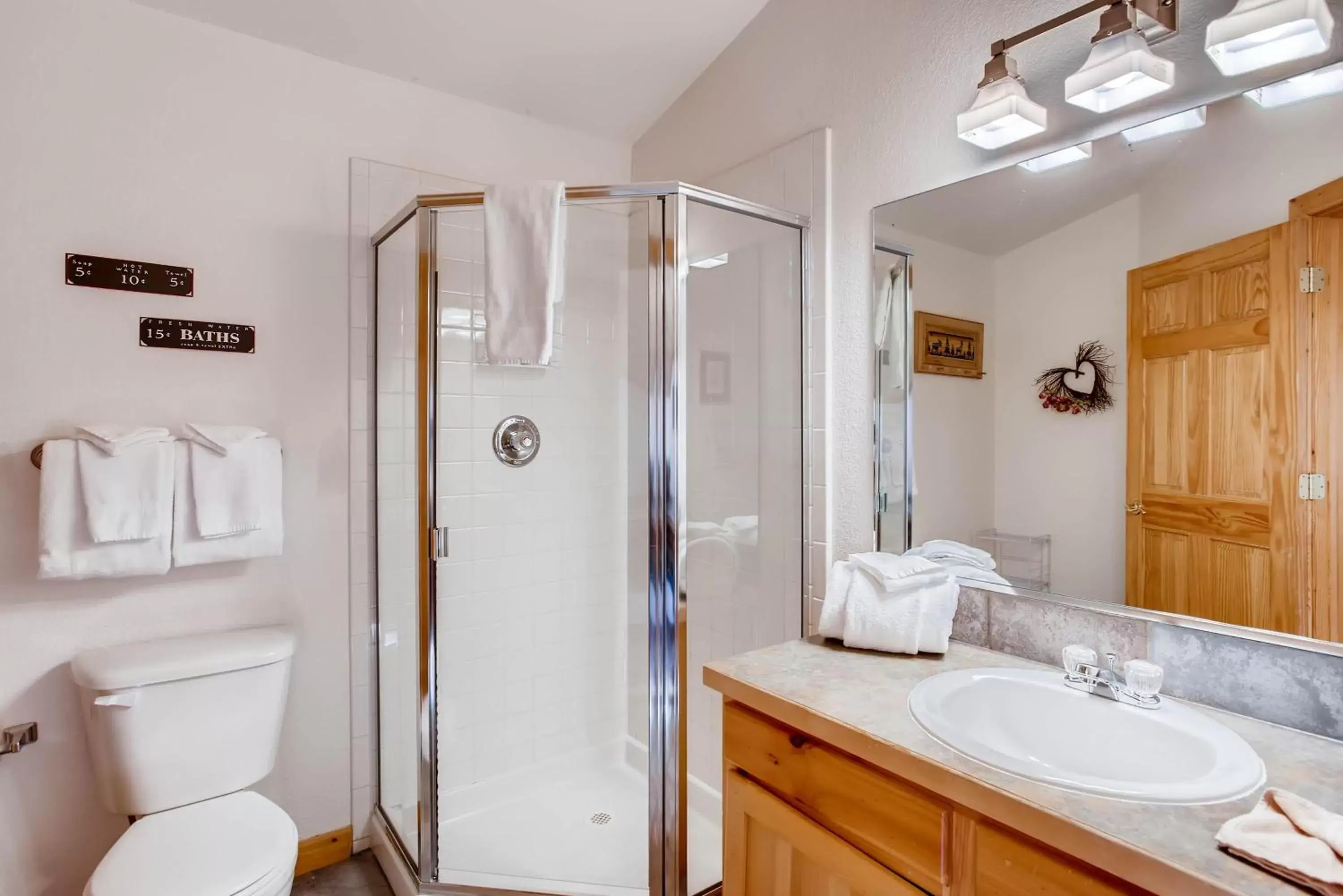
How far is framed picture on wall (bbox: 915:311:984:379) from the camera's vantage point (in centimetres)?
152

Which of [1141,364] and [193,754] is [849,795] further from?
[193,754]

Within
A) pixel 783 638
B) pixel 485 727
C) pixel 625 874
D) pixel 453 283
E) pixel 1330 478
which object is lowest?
pixel 625 874

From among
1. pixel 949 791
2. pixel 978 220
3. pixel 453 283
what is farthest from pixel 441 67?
pixel 949 791

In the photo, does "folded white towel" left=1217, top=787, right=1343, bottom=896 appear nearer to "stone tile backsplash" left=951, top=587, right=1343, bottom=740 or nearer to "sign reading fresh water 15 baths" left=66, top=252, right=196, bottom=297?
"stone tile backsplash" left=951, top=587, right=1343, bottom=740

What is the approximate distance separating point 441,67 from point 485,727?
82.7 inches

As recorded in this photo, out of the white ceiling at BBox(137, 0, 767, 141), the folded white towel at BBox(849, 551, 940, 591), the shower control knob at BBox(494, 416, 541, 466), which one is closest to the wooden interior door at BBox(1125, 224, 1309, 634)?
the folded white towel at BBox(849, 551, 940, 591)

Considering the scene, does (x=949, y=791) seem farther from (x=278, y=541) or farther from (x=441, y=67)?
(x=441, y=67)

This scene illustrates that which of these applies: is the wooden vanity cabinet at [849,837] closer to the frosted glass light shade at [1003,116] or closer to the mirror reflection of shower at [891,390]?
the mirror reflection of shower at [891,390]

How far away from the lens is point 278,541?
5.92ft

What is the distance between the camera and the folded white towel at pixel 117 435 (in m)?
1.55

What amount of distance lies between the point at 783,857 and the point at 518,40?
2.24m

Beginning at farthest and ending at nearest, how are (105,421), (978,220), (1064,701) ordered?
(105,421), (978,220), (1064,701)

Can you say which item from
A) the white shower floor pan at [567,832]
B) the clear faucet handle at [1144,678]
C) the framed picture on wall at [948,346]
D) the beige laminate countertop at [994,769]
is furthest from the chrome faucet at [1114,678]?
the white shower floor pan at [567,832]

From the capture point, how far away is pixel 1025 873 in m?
0.84
